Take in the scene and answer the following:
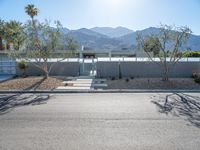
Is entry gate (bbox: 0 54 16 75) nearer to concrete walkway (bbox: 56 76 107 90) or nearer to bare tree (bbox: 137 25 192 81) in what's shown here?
concrete walkway (bbox: 56 76 107 90)

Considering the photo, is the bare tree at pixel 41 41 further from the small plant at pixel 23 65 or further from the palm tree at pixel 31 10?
the palm tree at pixel 31 10

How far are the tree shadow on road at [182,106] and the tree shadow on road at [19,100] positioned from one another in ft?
16.9

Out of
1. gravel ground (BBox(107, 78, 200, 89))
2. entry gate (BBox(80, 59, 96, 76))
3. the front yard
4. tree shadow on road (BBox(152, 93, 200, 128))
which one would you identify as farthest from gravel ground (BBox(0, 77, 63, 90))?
tree shadow on road (BBox(152, 93, 200, 128))

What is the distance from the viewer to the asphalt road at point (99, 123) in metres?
6.08

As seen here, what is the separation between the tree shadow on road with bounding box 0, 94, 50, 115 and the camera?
10016 millimetres

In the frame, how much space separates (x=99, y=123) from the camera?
777cm

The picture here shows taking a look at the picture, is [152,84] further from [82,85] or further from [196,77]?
[82,85]

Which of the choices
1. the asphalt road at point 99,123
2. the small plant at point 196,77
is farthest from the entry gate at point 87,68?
the asphalt road at point 99,123

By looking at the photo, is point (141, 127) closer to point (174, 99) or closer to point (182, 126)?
point (182, 126)

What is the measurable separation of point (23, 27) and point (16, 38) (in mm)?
1061

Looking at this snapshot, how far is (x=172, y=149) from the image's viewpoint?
5.75 m

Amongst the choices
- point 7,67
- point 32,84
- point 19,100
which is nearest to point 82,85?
point 32,84

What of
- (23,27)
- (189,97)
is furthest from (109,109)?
(23,27)

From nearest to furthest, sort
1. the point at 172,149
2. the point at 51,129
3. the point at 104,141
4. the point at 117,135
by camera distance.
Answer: the point at 172,149 → the point at 104,141 → the point at 117,135 → the point at 51,129
